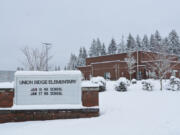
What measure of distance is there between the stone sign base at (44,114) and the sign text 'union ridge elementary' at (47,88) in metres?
0.41

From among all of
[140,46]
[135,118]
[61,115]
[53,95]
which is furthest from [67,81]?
[140,46]

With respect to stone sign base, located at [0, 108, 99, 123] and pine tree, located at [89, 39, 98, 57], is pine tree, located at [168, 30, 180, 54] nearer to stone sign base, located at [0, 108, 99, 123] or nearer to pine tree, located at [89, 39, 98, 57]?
pine tree, located at [89, 39, 98, 57]

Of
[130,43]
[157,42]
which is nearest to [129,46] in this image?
[130,43]

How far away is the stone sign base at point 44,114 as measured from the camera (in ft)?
28.1

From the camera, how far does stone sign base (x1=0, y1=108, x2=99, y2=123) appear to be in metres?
8.56

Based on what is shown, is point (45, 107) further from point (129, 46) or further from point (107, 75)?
point (129, 46)

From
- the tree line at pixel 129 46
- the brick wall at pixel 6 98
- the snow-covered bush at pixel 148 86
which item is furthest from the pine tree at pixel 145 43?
the brick wall at pixel 6 98

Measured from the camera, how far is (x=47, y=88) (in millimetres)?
9055

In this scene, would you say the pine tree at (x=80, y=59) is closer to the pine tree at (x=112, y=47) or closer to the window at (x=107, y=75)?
the pine tree at (x=112, y=47)

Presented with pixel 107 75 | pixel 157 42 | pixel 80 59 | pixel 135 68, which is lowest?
pixel 107 75

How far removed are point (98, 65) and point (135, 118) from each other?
40.7 m

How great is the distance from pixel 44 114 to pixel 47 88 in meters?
1.12

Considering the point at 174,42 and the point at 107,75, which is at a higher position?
the point at 174,42

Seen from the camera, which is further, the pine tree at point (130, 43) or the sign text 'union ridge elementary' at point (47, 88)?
the pine tree at point (130, 43)
